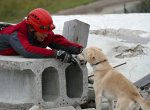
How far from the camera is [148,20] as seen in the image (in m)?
14.2

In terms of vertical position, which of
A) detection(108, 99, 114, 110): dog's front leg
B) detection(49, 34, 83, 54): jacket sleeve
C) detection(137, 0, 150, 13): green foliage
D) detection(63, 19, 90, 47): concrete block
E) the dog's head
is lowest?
detection(108, 99, 114, 110): dog's front leg

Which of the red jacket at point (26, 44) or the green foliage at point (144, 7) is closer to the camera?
the red jacket at point (26, 44)

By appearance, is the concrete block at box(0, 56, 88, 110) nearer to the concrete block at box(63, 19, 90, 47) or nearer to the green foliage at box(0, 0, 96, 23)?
the concrete block at box(63, 19, 90, 47)

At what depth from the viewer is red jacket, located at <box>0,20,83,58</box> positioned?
845 centimetres

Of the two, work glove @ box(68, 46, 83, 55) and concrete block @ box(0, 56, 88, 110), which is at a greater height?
work glove @ box(68, 46, 83, 55)

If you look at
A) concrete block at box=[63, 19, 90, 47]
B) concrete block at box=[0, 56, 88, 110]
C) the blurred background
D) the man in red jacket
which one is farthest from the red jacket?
the blurred background

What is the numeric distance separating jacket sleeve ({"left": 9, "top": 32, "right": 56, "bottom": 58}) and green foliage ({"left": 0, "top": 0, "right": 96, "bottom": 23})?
1551cm

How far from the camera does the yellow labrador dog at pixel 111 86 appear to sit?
8242mm

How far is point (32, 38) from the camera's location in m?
8.69

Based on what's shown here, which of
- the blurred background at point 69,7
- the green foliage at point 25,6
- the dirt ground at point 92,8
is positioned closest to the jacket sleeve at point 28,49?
the blurred background at point 69,7

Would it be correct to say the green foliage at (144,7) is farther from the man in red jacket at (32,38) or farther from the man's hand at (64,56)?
the man's hand at (64,56)

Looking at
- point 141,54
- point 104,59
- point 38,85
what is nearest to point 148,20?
point 141,54

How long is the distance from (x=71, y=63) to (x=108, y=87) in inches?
25.6

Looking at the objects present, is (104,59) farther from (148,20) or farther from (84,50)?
(148,20)
